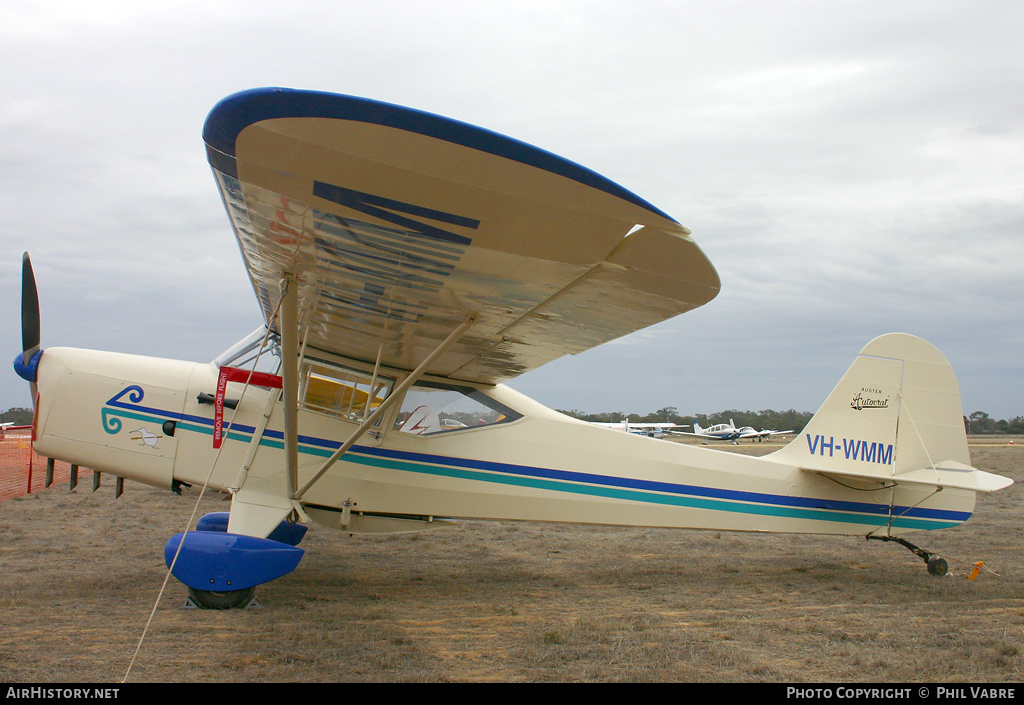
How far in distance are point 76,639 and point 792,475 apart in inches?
238

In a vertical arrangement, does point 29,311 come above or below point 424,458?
above

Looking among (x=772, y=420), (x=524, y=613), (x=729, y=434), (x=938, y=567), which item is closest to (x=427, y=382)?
(x=524, y=613)

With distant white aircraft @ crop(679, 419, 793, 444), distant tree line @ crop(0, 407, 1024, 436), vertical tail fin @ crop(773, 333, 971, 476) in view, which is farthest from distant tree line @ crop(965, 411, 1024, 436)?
vertical tail fin @ crop(773, 333, 971, 476)

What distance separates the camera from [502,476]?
5.96 meters

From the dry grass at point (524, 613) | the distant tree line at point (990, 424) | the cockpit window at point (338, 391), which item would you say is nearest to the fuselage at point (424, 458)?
the cockpit window at point (338, 391)

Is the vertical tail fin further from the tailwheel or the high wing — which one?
the high wing

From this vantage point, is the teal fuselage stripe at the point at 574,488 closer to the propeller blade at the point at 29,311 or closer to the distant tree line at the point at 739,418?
the propeller blade at the point at 29,311

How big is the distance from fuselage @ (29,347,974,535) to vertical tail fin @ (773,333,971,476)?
28 cm

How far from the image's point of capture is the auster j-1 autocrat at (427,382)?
2465mm

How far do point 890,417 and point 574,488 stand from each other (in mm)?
3254

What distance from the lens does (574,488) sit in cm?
606

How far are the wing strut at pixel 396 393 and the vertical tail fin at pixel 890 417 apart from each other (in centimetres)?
413

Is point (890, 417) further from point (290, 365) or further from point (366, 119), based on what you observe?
point (366, 119)
